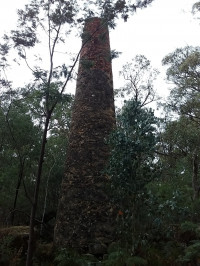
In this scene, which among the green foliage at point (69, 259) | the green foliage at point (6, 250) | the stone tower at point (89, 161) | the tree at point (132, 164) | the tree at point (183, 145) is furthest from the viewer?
the tree at point (183, 145)

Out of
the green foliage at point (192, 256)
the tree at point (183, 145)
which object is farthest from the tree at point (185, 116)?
the green foliage at point (192, 256)

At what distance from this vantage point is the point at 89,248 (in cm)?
866

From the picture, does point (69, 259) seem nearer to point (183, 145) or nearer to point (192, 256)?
point (192, 256)

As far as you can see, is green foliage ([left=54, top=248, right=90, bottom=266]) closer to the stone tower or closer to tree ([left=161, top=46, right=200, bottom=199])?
the stone tower

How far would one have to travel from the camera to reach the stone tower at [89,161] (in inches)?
352

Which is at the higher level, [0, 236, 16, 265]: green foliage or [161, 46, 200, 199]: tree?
[161, 46, 200, 199]: tree

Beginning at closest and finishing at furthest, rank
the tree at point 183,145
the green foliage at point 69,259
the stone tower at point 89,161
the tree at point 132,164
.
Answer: the tree at point 132,164
the green foliage at point 69,259
the stone tower at point 89,161
the tree at point 183,145

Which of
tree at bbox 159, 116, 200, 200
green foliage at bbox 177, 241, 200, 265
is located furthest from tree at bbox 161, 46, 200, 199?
green foliage at bbox 177, 241, 200, 265

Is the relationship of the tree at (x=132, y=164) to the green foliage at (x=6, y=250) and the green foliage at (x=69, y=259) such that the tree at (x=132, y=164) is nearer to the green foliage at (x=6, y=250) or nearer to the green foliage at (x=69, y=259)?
the green foliage at (x=69, y=259)

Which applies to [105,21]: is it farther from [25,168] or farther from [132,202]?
[25,168]

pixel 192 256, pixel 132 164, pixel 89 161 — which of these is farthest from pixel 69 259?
pixel 132 164

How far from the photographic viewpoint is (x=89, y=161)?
9.75 m

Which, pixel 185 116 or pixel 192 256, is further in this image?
pixel 185 116

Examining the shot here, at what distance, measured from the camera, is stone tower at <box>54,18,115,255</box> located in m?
8.95
